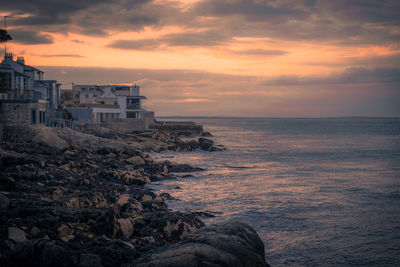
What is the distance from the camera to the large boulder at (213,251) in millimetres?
6758

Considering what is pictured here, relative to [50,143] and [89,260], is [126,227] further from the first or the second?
[50,143]

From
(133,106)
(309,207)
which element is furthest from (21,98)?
(133,106)

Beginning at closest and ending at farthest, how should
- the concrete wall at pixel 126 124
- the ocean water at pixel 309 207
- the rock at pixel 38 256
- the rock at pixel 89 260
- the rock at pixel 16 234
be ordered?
the rock at pixel 38 256
the rock at pixel 89 260
the rock at pixel 16 234
the ocean water at pixel 309 207
the concrete wall at pixel 126 124

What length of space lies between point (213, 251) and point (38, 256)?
3502 mm

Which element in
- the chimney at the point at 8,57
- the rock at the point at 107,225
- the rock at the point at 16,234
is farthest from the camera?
the chimney at the point at 8,57

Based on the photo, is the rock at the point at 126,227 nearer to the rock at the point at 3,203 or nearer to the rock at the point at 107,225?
the rock at the point at 107,225

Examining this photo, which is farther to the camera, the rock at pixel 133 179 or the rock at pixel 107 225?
the rock at pixel 133 179

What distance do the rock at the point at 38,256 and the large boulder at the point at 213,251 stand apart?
1.46 metres

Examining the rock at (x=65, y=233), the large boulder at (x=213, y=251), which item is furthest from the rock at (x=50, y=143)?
the large boulder at (x=213, y=251)

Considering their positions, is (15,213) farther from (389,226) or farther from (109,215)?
(389,226)

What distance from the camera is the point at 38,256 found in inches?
263

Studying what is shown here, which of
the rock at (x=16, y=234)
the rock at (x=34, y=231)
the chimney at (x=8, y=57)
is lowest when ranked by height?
the rock at (x=34, y=231)

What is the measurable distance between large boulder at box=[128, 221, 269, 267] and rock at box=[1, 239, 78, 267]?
1465 mm

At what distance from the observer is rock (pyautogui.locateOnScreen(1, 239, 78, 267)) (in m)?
6.66
